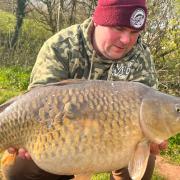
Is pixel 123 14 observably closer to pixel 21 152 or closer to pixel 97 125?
pixel 97 125

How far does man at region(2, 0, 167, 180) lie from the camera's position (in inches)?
91.9

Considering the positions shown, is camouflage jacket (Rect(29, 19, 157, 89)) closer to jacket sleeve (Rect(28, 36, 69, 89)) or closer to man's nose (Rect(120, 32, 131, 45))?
jacket sleeve (Rect(28, 36, 69, 89))

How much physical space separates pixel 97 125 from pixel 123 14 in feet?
2.20

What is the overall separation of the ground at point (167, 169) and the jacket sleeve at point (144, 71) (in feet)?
3.48

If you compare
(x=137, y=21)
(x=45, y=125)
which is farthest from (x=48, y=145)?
(x=137, y=21)

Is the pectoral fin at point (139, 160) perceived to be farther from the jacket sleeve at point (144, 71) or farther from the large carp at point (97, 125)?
the jacket sleeve at point (144, 71)

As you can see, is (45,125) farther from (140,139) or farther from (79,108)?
(140,139)

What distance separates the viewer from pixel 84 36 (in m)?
2.54

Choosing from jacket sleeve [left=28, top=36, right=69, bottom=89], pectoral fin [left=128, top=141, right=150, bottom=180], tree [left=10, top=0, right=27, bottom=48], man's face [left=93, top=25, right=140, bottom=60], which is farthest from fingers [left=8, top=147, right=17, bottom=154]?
tree [left=10, top=0, right=27, bottom=48]

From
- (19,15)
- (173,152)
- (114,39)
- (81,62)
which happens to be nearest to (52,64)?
(81,62)

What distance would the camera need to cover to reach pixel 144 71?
8.54 feet

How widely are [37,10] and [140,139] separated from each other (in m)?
6.53

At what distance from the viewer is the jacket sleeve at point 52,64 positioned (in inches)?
95.0

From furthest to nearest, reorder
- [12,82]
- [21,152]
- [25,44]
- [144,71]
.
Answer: [25,44] → [12,82] → [144,71] → [21,152]
